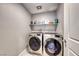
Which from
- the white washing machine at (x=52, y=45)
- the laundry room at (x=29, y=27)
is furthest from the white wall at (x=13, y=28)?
the white washing machine at (x=52, y=45)

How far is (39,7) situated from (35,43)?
16.9 inches

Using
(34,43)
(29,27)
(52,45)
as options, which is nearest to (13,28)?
(29,27)

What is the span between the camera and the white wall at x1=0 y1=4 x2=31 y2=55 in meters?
1.19

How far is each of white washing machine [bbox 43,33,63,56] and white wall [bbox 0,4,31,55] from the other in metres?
0.24

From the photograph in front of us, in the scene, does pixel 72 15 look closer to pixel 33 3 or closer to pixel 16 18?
pixel 33 3

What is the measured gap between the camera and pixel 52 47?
128cm

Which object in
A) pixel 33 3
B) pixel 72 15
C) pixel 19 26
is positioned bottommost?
pixel 19 26

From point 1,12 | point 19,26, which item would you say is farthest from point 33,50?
point 1,12

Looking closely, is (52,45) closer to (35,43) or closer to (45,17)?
(35,43)

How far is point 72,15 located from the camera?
1235 mm

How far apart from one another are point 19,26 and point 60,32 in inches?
18.7

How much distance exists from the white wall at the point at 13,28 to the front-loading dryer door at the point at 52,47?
0.90ft

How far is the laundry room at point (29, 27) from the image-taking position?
120cm

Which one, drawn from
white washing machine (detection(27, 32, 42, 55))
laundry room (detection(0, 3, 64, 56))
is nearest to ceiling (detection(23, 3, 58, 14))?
laundry room (detection(0, 3, 64, 56))
